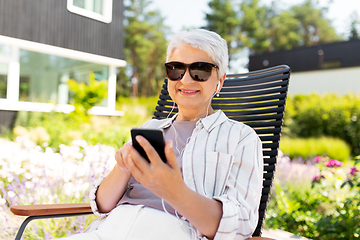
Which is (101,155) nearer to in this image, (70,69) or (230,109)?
(230,109)

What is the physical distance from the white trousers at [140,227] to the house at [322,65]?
15898mm

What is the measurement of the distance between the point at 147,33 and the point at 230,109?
28997 mm

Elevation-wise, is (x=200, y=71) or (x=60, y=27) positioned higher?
(x=60, y=27)

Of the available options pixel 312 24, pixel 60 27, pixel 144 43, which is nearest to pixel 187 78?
pixel 60 27

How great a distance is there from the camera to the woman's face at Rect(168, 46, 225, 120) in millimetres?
1607

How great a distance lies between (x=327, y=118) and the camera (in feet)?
38.4

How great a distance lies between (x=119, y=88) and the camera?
30.4 m

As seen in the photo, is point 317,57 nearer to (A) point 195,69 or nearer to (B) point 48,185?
(B) point 48,185

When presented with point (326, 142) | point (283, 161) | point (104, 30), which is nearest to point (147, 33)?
point (104, 30)

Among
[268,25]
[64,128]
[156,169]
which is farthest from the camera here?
[268,25]

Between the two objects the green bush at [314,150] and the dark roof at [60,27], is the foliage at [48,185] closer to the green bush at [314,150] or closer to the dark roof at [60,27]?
the green bush at [314,150]

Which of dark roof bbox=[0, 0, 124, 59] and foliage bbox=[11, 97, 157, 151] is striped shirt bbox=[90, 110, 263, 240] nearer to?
foliage bbox=[11, 97, 157, 151]

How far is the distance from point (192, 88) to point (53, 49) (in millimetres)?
8915

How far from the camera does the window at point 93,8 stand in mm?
9602
